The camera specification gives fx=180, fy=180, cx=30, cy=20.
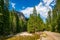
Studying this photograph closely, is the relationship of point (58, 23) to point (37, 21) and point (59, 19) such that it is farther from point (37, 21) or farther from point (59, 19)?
point (37, 21)

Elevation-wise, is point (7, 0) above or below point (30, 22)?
above

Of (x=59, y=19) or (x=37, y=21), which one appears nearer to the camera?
(x=59, y=19)

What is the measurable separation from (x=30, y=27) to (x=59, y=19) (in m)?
39.4

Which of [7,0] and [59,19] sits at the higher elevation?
[7,0]

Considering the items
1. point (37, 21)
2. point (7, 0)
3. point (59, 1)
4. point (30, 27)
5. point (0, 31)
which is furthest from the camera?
point (37, 21)

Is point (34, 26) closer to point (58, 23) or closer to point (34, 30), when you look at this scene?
point (34, 30)

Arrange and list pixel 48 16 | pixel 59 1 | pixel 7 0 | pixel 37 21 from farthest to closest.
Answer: pixel 48 16
pixel 37 21
pixel 7 0
pixel 59 1

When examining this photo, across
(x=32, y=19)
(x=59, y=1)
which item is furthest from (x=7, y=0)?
(x=32, y=19)

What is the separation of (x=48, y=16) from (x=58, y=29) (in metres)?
56.1

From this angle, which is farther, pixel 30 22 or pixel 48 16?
pixel 48 16

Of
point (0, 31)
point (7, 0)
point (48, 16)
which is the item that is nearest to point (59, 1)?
point (0, 31)

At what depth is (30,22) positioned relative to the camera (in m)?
102

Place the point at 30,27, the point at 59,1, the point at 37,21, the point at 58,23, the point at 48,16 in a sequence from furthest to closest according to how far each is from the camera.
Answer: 1. the point at 48,16
2. the point at 37,21
3. the point at 30,27
4. the point at 58,23
5. the point at 59,1

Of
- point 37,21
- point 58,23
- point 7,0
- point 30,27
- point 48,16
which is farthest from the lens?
point 48,16
